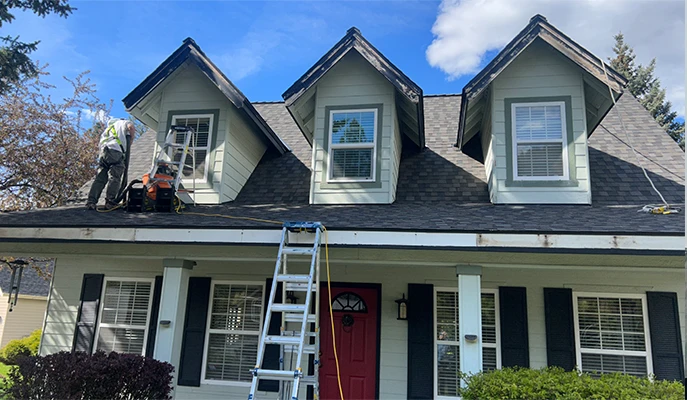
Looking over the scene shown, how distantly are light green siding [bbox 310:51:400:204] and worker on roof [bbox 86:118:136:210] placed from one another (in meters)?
2.82

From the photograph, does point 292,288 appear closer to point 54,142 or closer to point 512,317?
point 512,317

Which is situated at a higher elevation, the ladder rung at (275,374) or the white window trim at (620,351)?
the white window trim at (620,351)

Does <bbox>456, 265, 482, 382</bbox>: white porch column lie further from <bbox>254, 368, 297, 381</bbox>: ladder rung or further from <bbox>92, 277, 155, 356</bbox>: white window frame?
<bbox>92, 277, 155, 356</bbox>: white window frame

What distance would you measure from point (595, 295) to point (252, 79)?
23.1 ft

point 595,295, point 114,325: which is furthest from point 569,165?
point 114,325

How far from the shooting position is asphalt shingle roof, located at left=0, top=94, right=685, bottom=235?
5.21 meters

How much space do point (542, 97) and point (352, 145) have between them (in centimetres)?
286

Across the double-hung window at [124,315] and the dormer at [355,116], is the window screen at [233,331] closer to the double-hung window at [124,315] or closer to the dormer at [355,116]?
the double-hung window at [124,315]

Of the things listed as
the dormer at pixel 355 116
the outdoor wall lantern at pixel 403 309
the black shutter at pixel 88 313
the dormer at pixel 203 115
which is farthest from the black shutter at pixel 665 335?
the black shutter at pixel 88 313

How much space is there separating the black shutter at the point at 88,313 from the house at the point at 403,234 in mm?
30

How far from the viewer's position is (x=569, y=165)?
6.50 meters

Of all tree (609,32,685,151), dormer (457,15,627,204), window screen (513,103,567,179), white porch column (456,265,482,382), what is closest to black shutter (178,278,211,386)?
white porch column (456,265,482,382)

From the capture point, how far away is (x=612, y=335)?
611 centimetres

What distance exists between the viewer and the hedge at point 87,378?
4.84 m
